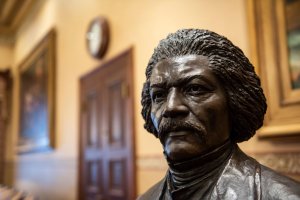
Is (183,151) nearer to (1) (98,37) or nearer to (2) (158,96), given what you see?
(2) (158,96)

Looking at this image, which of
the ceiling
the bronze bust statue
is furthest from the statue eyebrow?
the ceiling

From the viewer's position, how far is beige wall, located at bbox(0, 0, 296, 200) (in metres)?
2.39

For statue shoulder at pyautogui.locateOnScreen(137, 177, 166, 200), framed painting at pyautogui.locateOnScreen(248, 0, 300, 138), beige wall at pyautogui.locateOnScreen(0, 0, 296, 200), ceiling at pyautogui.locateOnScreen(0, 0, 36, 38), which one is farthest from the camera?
ceiling at pyautogui.locateOnScreen(0, 0, 36, 38)

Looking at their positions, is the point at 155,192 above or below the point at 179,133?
below

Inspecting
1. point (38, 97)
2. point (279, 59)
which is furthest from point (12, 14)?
point (279, 59)

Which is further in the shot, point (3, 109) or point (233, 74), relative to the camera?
point (3, 109)

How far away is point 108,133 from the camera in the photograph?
11.7 ft

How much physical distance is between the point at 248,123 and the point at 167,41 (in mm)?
286

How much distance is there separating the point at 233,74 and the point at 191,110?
0.44 feet

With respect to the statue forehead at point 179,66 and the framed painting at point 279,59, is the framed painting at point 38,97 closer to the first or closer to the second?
the framed painting at point 279,59

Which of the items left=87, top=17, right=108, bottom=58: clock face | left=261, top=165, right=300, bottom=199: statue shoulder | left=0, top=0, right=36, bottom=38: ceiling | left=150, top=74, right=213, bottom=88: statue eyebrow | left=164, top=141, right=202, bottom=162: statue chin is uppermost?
left=0, top=0, right=36, bottom=38: ceiling

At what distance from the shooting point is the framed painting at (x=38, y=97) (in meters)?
5.17

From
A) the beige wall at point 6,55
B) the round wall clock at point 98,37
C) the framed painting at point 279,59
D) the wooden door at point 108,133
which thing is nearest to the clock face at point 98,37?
the round wall clock at point 98,37

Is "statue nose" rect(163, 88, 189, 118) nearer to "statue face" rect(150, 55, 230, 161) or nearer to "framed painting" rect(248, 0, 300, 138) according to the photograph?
"statue face" rect(150, 55, 230, 161)
